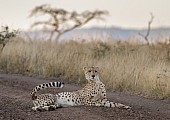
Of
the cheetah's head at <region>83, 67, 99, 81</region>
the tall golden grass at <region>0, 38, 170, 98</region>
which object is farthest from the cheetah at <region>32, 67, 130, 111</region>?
the tall golden grass at <region>0, 38, 170, 98</region>

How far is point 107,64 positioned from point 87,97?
3843 mm

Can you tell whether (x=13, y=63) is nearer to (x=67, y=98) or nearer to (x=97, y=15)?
(x=67, y=98)

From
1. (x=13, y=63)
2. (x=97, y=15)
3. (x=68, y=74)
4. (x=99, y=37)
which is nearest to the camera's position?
(x=68, y=74)

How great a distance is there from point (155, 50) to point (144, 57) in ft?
6.09

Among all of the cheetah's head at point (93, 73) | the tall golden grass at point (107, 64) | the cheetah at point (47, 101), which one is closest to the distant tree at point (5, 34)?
the tall golden grass at point (107, 64)

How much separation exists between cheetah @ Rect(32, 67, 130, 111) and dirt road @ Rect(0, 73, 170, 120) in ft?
0.60

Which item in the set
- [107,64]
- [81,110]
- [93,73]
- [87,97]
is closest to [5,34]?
[107,64]

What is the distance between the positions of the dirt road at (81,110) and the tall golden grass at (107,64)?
0.68 m

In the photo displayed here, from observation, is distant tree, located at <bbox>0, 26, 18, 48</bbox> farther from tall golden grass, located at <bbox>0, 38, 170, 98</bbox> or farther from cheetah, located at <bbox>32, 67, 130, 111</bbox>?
cheetah, located at <bbox>32, 67, 130, 111</bbox>

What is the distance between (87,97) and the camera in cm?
704

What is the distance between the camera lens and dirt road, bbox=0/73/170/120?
6.16 metres

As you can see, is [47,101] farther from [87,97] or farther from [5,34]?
[5,34]

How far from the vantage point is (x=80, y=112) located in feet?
20.9

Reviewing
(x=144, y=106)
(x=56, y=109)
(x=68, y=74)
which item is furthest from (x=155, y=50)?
(x=56, y=109)
